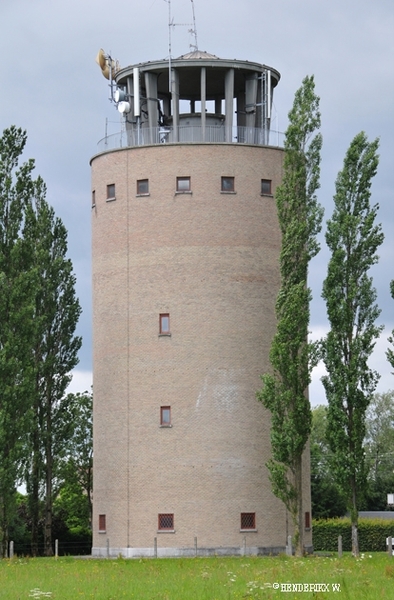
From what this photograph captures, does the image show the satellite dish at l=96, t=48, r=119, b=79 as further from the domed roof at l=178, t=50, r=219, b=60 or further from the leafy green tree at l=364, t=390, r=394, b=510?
the leafy green tree at l=364, t=390, r=394, b=510

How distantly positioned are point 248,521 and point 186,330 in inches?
293

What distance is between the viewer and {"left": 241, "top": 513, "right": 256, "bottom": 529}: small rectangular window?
158 ft

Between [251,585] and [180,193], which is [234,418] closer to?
[180,193]

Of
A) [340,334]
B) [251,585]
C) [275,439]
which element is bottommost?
[251,585]

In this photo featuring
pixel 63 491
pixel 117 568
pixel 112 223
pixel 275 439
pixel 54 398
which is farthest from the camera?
pixel 63 491

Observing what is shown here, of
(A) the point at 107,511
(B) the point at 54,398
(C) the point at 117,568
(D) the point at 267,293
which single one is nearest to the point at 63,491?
(B) the point at 54,398

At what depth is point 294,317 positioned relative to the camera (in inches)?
1871

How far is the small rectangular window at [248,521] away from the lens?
4816 centimetres

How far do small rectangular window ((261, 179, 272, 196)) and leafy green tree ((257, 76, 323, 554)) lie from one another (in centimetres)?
141

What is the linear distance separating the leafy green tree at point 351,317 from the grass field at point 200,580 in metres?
4.58

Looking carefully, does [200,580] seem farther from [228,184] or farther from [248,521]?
[228,184]

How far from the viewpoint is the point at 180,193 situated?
49.4 m

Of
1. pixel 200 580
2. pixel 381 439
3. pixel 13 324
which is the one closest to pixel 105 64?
pixel 13 324

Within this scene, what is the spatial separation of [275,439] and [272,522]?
3717 millimetres
